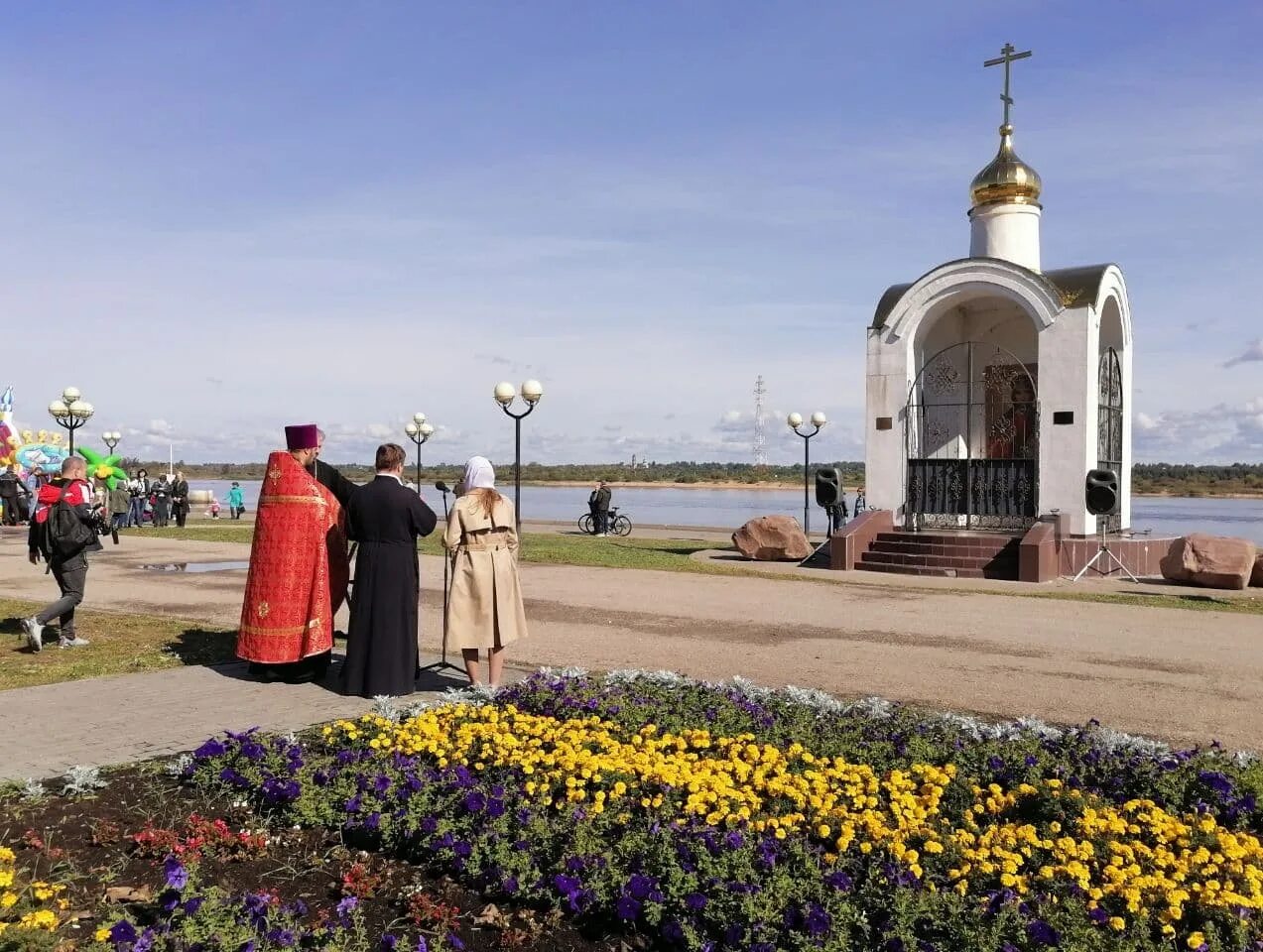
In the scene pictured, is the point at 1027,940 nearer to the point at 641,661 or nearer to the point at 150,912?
the point at 150,912

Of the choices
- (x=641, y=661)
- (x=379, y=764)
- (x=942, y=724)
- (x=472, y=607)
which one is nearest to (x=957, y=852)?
(x=942, y=724)

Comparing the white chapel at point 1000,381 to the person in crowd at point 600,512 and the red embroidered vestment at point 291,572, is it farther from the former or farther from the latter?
the red embroidered vestment at point 291,572

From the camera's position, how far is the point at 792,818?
4.00 m

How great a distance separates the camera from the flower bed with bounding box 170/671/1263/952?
3.29m

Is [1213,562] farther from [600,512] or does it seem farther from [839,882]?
[600,512]

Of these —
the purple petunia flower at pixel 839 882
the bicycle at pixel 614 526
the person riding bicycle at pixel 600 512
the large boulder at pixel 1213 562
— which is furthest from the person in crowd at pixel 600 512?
the purple petunia flower at pixel 839 882

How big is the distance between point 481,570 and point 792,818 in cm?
300

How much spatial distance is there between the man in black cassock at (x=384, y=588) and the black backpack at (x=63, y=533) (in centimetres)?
288

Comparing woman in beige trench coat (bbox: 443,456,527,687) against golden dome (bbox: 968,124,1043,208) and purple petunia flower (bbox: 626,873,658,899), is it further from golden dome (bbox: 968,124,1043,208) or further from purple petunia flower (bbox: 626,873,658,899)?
golden dome (bbox: 968,124,1043,208)

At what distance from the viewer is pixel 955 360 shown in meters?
18.4

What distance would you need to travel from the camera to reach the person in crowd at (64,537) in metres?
8.09

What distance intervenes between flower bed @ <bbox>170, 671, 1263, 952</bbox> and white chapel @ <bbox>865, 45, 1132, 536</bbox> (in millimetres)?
11227

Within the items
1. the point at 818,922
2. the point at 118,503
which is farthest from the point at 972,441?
the point at 118,503

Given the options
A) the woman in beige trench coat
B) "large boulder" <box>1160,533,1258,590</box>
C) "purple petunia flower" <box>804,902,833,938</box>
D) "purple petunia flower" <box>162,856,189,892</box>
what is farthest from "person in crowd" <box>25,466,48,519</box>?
"purple petunia flower" <box>804,902,833,938</box>
